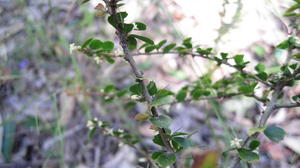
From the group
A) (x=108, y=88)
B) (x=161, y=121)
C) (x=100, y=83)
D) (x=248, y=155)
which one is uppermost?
(x=100, y=83)

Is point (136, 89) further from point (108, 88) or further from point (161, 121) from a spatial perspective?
point (108, 88)

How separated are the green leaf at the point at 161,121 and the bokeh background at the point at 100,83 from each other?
30.9 inches

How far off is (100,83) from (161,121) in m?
1.36

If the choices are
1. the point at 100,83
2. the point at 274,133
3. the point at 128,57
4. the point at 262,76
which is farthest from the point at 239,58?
the point at 100,83

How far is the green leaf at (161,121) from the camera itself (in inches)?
20.4

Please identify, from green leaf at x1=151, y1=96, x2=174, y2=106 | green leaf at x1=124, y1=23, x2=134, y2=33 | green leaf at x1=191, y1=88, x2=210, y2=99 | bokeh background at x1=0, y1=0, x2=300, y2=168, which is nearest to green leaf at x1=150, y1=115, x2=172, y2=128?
green leaf at x1=151, y1=96, x2=174, y2=106

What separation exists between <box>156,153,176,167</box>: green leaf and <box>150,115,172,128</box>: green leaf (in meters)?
0.07

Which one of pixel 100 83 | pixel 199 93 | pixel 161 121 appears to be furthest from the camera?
pixel 100 83

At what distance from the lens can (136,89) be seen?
551 mm

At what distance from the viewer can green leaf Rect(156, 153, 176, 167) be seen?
1.76ft

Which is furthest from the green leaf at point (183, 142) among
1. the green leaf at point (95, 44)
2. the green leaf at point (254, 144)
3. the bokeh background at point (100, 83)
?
the bokeh background at point (100, 83)

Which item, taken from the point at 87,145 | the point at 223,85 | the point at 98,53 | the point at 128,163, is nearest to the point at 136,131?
the point at 128,163

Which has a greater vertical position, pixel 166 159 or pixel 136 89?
pixel 136 89

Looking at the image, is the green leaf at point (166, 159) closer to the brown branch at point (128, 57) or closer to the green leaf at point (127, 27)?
the brown branch at point (128, 57)
